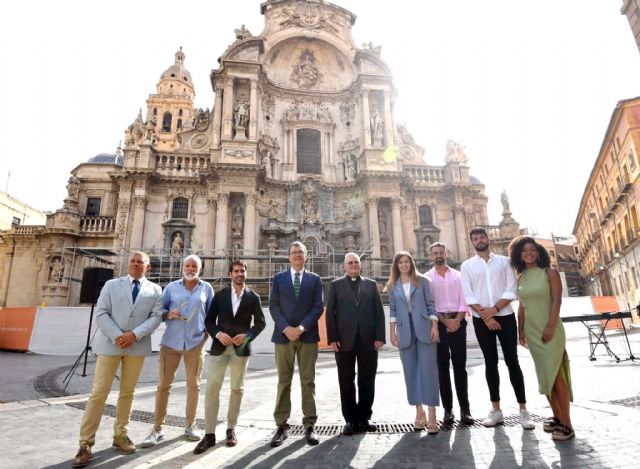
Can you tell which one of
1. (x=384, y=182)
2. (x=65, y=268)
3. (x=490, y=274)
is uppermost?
(x=384, y=182)

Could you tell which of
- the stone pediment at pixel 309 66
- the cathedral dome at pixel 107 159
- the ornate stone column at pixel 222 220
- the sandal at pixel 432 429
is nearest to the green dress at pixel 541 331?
the sandal at pixel 432 429

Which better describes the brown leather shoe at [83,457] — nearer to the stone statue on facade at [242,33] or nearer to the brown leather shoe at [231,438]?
the brown leather shoe at [231,438]

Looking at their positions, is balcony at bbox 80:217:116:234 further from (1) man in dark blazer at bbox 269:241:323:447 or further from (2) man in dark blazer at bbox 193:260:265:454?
(1) man in dark blazer at bbox 269:241:323:447

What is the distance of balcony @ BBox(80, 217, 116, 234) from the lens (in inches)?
816

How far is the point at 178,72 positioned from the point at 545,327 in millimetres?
54907

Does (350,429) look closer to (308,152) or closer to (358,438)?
(358,438)

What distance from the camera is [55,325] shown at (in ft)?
41.4

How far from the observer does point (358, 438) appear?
375cm

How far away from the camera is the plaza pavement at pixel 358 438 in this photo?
10.2ft

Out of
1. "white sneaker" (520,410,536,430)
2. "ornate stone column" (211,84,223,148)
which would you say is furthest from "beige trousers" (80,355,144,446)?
"ornate stone column" (211,84,223,148)

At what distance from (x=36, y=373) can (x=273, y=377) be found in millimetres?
5508

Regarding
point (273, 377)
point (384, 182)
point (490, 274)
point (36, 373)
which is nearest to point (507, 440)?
point (490, 274)

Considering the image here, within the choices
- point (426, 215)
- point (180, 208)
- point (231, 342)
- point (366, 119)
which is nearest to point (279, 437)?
point (231, 342)

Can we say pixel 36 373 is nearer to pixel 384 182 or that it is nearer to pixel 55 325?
pixel 55 325
